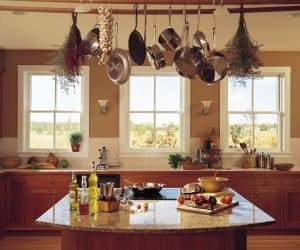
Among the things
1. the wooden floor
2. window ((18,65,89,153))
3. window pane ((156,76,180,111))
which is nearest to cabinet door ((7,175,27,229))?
the wooden floor

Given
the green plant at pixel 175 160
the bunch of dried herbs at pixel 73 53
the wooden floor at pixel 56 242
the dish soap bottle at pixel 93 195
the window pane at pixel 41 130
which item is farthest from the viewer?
the window pane at pixel 41 130

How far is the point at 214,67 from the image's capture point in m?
3.59

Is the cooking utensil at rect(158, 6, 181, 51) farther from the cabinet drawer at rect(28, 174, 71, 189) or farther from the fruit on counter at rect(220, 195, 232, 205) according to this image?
the cabinet drawer at rect(28, 174, 71, 189)

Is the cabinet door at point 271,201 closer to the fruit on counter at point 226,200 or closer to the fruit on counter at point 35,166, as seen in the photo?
the fruit on counter at point 226,200

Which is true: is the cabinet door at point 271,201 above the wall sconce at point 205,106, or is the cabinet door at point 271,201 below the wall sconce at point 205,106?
below

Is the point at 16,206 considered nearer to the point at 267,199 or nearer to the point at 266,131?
the point at 267,199

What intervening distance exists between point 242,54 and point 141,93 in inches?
122

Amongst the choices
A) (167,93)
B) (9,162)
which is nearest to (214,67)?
(167,93)

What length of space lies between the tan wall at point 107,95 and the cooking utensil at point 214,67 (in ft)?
8.52

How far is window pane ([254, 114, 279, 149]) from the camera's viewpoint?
6371 mm

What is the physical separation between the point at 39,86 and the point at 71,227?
4219mm

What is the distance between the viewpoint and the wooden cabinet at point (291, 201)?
5691 millimetres

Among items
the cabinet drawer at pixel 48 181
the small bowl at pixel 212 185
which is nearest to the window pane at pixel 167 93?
the cabinet drawer at pixel 48 181

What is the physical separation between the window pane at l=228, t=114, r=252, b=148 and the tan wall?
27 centimetres
